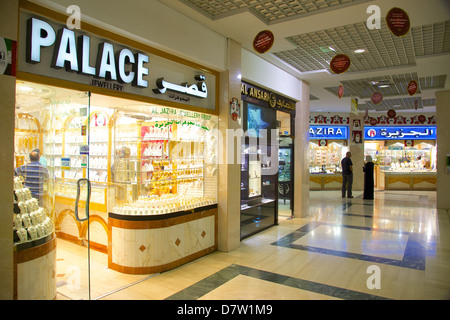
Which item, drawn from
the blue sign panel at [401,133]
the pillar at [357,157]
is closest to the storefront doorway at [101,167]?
the pillar at [357,157]

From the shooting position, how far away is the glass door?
10.6 feet

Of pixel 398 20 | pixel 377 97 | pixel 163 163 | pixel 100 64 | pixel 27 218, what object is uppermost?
pixel 377 97

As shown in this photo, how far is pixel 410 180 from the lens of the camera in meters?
14.7

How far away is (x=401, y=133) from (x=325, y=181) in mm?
5501

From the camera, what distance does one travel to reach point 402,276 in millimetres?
4098

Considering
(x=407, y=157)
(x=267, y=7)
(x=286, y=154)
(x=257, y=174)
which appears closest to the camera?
(x=267, y=7)

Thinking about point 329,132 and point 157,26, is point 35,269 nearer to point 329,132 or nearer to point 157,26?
point 157,26

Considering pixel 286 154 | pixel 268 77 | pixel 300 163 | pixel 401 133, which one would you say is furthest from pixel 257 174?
pixel 401 133

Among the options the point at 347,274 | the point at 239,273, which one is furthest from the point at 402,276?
the point at 239,273

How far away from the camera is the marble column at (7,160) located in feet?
8.09

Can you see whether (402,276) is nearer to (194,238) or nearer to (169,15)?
(194,238)

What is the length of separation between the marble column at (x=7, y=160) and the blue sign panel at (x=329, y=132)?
1497 centimetres

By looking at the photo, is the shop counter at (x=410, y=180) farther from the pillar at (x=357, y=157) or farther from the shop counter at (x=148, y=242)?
the shop counter at (x=148, y=242)

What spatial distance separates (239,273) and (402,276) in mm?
2173
